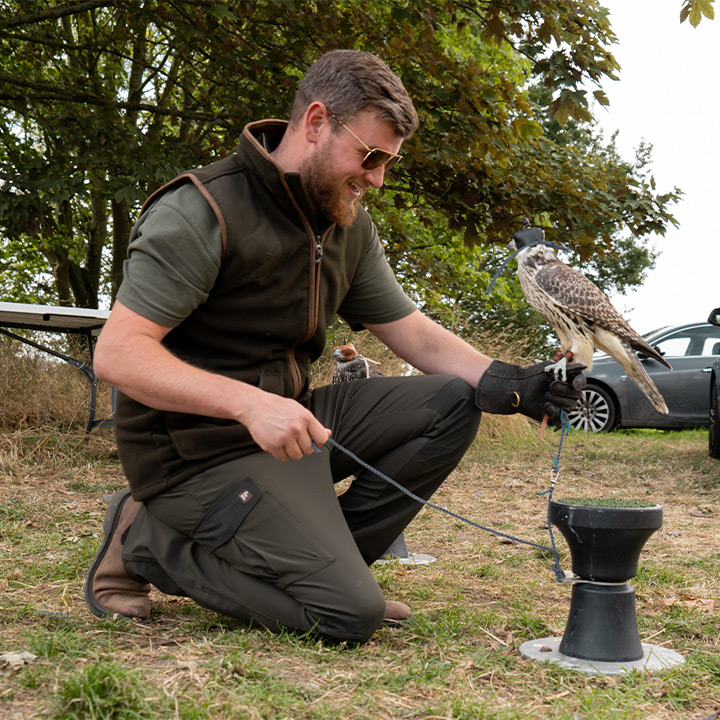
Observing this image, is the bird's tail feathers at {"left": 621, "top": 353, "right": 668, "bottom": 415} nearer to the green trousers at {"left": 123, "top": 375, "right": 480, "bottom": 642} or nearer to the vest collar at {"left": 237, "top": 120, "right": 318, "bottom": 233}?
the green trousers at {"left": 123, "top": 375, "right": 480, "bottom": 642}

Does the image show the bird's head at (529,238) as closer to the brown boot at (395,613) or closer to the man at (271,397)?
the man at (271,397)

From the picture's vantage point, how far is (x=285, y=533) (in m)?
2.53

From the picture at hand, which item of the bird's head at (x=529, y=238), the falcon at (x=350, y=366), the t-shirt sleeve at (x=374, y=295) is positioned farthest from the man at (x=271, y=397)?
the falcon at (x=350, y=366)

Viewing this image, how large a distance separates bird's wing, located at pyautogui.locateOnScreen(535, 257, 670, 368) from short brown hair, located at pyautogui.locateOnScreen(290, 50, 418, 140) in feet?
2.82

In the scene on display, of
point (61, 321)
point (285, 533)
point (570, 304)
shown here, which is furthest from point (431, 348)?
point (61, 321)

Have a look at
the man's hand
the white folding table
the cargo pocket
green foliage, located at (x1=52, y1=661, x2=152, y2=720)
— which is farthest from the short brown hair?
the white folding table

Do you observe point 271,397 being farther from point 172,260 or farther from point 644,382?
point 644,382

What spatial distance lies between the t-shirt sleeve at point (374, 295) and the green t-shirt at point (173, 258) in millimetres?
810

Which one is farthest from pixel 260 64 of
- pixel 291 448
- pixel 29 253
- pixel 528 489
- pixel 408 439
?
pixel 29 253

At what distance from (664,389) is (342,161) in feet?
30.8

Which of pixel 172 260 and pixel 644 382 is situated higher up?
pixel 172 260

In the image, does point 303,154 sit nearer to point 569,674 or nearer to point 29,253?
point 569,674

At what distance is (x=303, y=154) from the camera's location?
9.21 feet

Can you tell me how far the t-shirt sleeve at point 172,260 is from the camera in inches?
96.3
